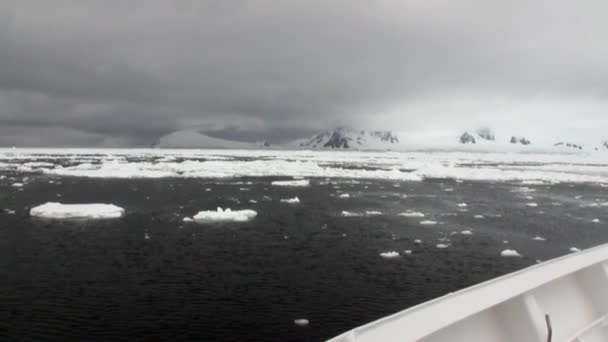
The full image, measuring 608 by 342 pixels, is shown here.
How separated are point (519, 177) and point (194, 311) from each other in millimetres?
35917

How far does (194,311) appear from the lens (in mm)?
7656

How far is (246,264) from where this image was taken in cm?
1041

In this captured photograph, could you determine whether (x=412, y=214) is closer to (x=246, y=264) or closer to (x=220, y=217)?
(x=220, y=217)

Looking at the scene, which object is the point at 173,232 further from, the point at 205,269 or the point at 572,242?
the point at 572,242

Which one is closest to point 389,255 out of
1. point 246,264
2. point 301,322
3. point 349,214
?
point 246,264

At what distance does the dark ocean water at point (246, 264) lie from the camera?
726 cm

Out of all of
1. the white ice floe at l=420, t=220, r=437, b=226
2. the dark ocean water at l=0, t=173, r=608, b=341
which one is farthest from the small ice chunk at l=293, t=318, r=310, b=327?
the white ice floe at l=420, t=220, r=437, b=226

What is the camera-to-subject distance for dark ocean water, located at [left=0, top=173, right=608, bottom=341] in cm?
726

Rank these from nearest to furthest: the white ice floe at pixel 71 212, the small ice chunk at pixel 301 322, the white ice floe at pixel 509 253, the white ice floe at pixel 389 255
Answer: the small ice chunk at pixel 301 322 → the white ice floe at pixel 389 255 → the white ice floe at pixel 509 253 → the white ice floe at pixel 71 212

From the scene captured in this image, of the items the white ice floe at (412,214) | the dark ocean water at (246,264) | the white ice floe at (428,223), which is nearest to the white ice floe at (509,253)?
the dark ocean water at (246,264)

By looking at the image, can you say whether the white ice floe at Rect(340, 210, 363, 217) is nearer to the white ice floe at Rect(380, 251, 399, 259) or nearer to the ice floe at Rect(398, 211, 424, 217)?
the ice floe at Rect(398, 211, 424, 217)

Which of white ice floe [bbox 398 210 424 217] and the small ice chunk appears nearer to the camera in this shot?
the small ice chunk

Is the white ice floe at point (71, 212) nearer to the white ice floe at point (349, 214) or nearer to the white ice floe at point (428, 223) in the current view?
the white ice floe at point (349, 214)

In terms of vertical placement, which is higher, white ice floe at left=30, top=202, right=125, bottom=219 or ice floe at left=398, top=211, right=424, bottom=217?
white ice floe at left=30, top=202, right=125, bottom=219
